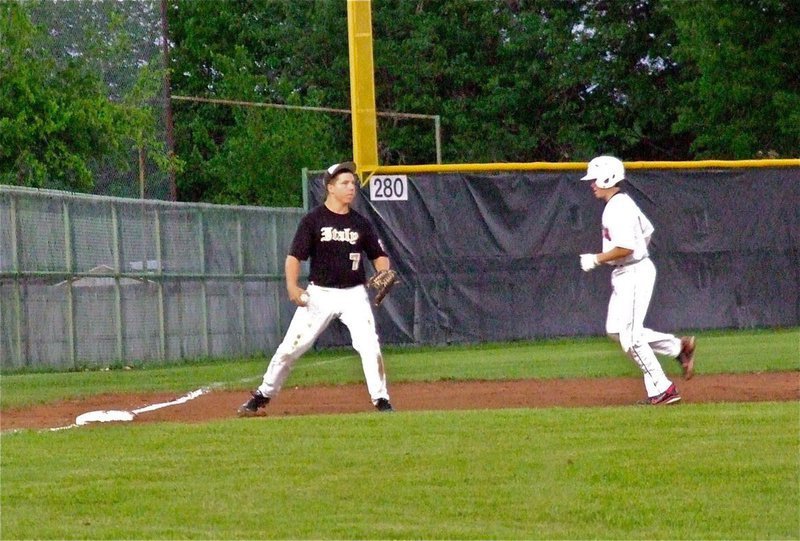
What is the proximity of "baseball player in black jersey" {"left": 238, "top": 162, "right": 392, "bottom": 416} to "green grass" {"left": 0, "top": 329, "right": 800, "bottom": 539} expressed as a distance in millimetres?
856

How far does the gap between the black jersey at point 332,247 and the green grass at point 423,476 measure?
3.95ft

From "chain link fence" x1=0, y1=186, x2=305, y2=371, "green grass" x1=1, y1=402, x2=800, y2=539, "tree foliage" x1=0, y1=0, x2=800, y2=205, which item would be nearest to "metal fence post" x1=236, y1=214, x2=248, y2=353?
"chain link fence" x1=0, y1=186, x2=305, y2=371

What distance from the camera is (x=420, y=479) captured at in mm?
7344

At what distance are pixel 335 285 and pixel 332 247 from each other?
28 cm

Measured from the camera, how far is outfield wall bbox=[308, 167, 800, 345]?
71.8 feet

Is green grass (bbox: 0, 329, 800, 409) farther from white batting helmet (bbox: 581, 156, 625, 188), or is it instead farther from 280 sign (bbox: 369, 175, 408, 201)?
white batting helmet (bbox: 581, 156, 625, 188)

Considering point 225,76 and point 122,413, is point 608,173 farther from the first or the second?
point 225,76

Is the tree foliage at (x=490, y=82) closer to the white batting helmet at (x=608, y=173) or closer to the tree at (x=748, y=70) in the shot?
the tree at (x=748, y=70)

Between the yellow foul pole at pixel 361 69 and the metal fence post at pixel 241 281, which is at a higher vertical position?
the yellow foul pole at pixel 361 69

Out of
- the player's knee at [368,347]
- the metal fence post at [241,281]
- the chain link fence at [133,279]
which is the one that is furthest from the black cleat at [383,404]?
the metal fence post at [241,281]

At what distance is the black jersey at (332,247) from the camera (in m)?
11.1

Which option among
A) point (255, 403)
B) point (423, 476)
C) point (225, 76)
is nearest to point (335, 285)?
point (255, 403)

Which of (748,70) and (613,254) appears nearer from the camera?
(613,254)

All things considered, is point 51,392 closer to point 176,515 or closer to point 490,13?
point 176,515
